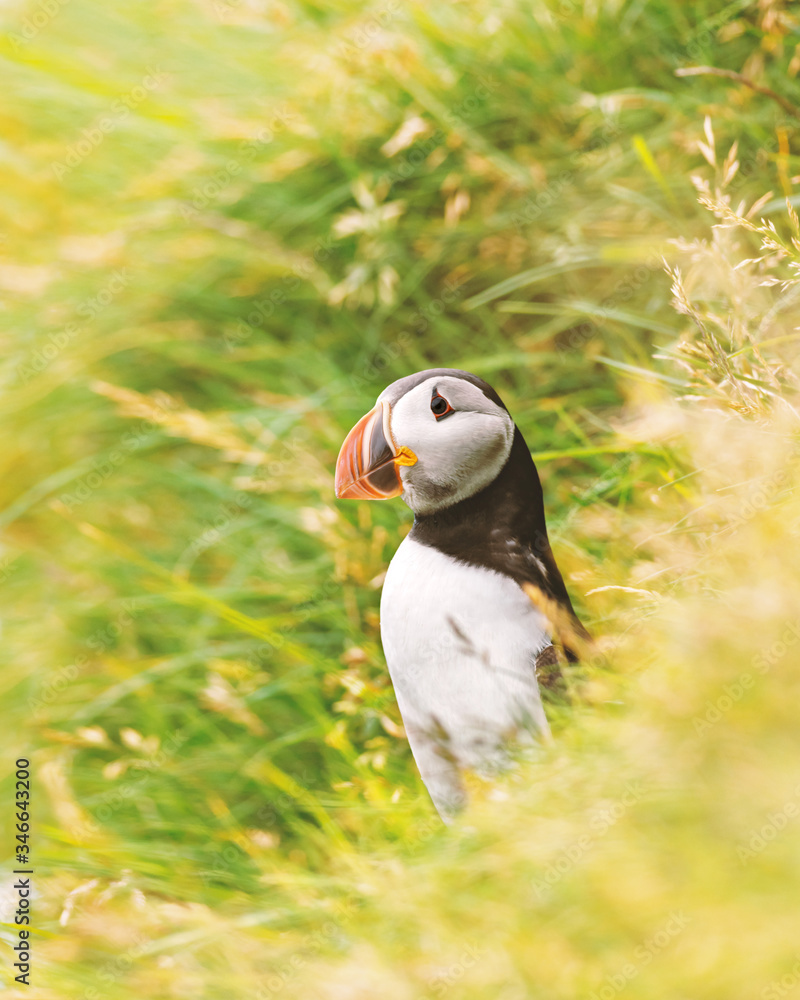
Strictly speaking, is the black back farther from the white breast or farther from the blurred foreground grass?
the blurred foreground grass

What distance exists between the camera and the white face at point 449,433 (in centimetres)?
191

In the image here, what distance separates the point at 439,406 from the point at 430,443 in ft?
0.28

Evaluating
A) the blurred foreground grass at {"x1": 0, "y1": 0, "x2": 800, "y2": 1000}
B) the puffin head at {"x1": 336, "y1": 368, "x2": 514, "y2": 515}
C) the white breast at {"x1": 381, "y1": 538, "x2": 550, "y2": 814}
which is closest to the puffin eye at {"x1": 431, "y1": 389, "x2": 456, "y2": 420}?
the puffin head at {"x1": 336, "y1": 368, "x2": 514, "y2": 515}

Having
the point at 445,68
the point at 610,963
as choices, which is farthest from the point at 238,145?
the point at 610,963

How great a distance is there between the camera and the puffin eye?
6.30 feet

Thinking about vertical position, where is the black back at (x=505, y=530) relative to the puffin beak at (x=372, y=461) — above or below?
below

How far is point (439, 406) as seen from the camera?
6.33 feet

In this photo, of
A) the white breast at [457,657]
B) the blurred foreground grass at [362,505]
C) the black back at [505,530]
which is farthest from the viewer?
the black back at [505,530]

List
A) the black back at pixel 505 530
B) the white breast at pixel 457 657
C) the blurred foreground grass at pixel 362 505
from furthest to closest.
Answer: the black back at pixel 505 530
the white breast at pixel 457 657
the blurred foreground grass at pixel 362 505

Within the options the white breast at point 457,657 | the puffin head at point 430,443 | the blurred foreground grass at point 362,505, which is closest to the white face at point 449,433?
the puffin head at point 430,443

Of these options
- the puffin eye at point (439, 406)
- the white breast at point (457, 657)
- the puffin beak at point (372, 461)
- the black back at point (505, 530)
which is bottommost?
the white breast at point (457, 657)

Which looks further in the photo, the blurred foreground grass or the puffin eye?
the puffin eye

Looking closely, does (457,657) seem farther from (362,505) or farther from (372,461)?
(362,505)

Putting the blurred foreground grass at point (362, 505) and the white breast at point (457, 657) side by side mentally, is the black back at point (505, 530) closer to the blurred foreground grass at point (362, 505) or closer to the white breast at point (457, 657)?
the white breast at point (457, 657)
